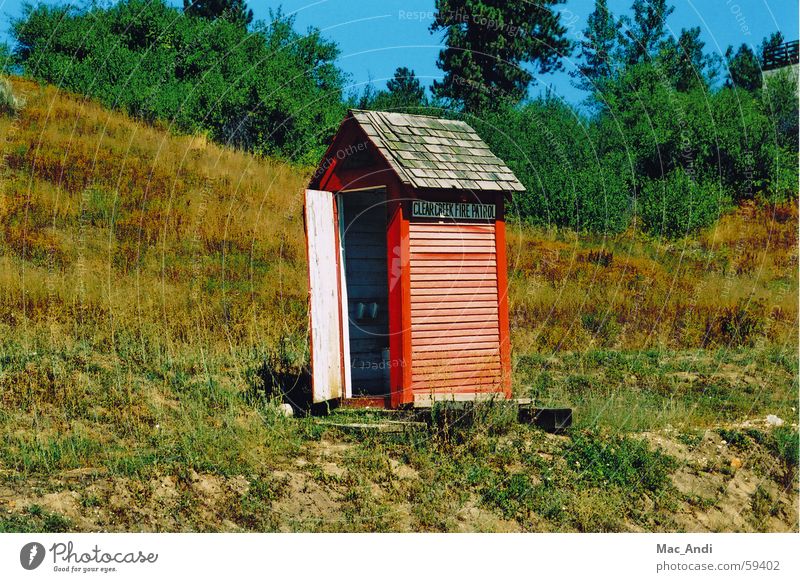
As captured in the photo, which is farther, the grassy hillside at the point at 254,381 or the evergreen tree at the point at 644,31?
the evergreen tree at the point at 644,31

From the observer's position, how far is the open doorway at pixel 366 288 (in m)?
11.1

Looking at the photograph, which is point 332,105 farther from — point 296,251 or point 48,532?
point 48,532

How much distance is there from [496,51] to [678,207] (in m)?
8.96

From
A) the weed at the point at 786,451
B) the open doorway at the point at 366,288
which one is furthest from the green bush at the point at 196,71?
the weed at the point at 786,451

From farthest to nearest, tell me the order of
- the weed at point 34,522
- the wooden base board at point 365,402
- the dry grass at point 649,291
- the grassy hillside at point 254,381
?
the dry grass at point 649,291 → the wooden base board at point 365,402 → the grassy hillside at point 254,381 → the weed at point 34,522

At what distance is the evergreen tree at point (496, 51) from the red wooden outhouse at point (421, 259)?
17.5 meters

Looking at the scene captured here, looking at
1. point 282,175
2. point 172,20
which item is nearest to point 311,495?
point 282,175

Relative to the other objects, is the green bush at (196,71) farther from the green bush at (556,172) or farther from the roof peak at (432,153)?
the roof peak at (432,153)

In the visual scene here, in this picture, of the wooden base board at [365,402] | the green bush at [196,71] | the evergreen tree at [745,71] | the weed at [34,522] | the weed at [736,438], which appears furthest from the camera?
the evergreen tree at [745,71]

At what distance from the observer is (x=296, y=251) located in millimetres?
17047

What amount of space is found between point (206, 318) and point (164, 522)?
6.01 meters

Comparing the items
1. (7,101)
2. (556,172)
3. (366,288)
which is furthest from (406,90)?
(366,288)

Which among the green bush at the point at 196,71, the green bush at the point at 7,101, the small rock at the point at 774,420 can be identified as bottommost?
the small rock at the point at 774,420
